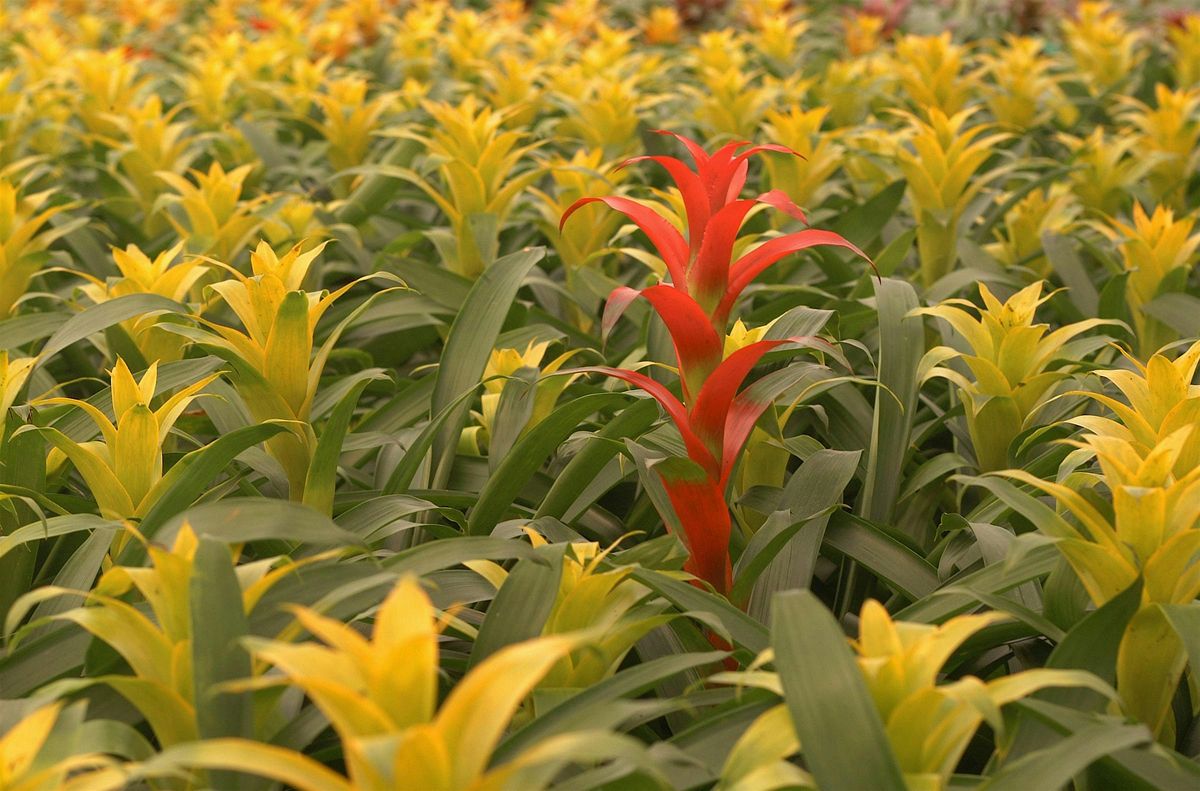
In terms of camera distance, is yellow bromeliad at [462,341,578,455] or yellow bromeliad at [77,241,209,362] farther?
yellow bromeliad at [77,241,209,362]

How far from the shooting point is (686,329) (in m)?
1.42

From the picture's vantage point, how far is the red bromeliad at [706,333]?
141 centimetres

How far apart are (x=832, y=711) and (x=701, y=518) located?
0.47 metres

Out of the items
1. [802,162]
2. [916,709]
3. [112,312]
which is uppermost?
[802,162]

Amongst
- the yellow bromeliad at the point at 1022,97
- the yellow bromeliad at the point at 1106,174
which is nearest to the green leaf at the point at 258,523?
the yellow bromeliad at the point at 1106,174

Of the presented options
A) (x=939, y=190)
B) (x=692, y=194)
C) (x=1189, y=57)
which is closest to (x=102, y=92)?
(x=939, y=190)

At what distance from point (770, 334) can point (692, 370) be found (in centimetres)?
35

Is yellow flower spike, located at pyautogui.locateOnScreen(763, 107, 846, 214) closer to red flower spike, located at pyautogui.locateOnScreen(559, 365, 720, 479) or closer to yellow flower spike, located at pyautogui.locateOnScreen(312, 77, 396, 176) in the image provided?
yellow flower spike, located at pyautogui.locateOnScreen(312, 77, 396, 176)

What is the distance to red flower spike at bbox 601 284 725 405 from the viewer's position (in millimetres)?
1380

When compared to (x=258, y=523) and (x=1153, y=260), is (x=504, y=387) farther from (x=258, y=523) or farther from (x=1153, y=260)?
(x=1153, y=260)

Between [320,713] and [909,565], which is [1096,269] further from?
[320,713]

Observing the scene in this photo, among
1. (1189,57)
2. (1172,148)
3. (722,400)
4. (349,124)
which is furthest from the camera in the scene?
(1189,57)

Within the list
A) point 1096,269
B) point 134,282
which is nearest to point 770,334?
point 134,282

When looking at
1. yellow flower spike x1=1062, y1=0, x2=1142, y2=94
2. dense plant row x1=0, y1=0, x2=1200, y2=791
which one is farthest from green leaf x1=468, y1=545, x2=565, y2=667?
yellow flower spike x1=1062, y1=0, x2=1142, y2=94
